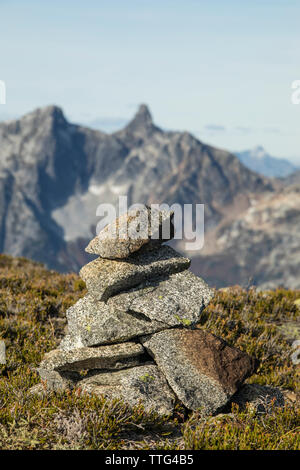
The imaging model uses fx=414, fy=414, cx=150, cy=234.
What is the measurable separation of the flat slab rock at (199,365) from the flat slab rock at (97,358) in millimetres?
337

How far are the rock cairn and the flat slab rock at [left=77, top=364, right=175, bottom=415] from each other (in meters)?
0.02

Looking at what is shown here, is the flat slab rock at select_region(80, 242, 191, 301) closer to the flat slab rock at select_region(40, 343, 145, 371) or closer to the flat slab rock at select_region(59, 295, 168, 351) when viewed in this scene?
the flat slab rock at select_region(59, 295, 168, 351)

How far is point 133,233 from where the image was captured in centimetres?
789

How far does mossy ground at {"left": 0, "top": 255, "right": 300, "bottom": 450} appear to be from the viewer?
19.7 ft

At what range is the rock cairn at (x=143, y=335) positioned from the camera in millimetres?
7227

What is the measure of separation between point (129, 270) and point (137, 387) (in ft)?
6.86

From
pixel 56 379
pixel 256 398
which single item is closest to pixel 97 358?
pixel 56 379

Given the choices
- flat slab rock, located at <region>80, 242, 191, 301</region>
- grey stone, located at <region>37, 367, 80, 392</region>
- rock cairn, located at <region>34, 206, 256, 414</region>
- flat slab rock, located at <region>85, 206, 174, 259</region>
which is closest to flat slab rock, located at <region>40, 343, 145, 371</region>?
rock cairn, located at <region>34, 206, 256, 414</region>

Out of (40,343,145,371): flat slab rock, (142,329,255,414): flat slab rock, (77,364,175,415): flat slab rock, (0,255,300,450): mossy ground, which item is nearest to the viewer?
(0,255,300,450): mossy ground

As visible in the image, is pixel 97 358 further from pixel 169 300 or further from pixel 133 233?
pixel 133 233

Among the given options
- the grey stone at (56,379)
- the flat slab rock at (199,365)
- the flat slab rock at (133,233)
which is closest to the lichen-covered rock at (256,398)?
the flat slab rock at (199,365)
